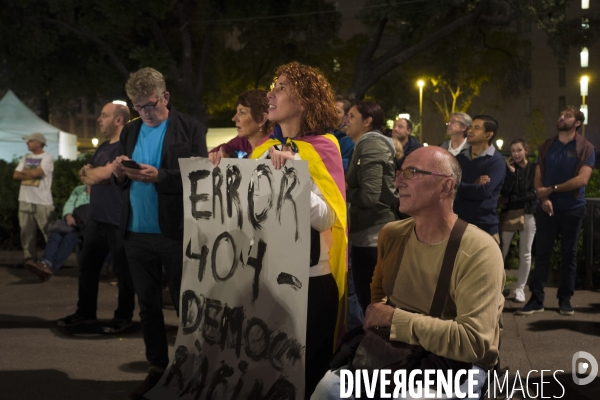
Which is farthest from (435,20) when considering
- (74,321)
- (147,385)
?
(147,385)

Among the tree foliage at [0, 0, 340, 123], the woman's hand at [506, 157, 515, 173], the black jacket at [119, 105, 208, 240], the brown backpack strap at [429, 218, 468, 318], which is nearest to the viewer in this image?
the brown backpack strap at [429, 218, 468, 318]

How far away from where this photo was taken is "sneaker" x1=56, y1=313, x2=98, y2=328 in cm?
772

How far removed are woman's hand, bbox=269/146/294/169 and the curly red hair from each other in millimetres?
195

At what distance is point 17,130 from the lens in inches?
987

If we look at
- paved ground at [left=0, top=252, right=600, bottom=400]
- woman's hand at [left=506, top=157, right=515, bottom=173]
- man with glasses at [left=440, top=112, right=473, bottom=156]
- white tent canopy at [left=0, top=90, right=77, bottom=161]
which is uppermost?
white tent canopy at [left=0, top=90, right=77, bottom=161]

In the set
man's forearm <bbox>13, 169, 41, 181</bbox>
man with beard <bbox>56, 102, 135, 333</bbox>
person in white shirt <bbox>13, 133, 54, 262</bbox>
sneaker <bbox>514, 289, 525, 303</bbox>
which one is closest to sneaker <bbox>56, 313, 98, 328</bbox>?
man with beard <bbox>56, 102, 135, 333</bbox>

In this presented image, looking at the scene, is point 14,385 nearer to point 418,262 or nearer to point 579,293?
point 418,262

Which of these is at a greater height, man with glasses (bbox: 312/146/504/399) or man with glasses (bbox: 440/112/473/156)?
man with glasses (bbox: 440/112/473/156)

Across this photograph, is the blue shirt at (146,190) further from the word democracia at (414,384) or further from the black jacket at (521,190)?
the black jacket at (521,190)

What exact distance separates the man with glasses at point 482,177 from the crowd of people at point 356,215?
0.04 feet

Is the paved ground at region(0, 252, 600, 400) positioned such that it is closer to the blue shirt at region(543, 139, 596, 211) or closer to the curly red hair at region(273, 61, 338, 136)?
the blue shirt at region(543, 139, 596, 211)

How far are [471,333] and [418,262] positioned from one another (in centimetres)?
39

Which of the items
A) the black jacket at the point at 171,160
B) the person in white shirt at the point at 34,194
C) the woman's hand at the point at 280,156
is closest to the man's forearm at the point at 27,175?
the person in white shirt at the point at 34,194

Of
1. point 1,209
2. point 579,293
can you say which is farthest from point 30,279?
point 579,293
